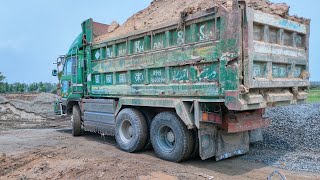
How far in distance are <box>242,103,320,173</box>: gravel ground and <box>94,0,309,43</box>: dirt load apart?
2792 mm

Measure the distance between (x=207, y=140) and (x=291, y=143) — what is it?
2653 millimetres

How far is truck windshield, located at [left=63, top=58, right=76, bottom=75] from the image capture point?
419 inches

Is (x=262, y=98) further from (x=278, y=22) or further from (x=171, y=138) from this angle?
(x=171, y=138)

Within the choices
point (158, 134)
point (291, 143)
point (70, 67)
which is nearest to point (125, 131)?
point (158, 134)

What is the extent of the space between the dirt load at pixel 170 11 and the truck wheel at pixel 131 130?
2.07 m

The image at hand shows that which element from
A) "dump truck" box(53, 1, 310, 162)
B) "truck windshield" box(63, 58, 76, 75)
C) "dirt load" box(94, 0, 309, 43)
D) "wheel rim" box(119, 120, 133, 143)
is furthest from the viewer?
"truck windshield" box(63, 58, 76, 75)


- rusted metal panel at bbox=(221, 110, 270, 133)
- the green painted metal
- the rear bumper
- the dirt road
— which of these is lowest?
the dirt road

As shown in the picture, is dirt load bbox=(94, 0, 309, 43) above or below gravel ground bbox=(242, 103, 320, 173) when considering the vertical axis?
above

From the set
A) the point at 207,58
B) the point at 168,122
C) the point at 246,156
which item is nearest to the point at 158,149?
the point at 168,122

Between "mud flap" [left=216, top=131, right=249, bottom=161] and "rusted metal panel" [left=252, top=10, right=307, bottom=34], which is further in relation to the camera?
"mud flap" [left=216, top=131, right=249, bottom=161]

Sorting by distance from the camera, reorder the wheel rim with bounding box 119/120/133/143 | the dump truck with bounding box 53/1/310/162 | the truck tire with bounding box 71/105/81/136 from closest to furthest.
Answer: the dump truck with bounding box 53/1/310/162, the wheel rim with bounding box 119/120/133/143, the truck tire with bounding box 71/105/81/136

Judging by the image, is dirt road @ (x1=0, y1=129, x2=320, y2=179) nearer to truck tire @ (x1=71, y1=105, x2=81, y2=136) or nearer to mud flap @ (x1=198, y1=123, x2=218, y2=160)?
mud flap @ (x1=198, y1=123, x2=218, y2=160)

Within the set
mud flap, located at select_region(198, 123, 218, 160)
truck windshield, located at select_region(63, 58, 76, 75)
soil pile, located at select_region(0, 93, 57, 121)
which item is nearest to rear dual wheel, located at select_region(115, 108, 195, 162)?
mud flap, located at select_region(198, 123, 218, 160)

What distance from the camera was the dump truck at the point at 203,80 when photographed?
5570mm
